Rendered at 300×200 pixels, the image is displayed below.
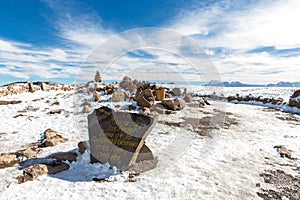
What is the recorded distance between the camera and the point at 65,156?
300 inches

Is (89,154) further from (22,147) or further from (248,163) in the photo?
(248,163)

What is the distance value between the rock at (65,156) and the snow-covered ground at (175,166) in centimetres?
31

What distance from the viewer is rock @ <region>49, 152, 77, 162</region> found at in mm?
7434

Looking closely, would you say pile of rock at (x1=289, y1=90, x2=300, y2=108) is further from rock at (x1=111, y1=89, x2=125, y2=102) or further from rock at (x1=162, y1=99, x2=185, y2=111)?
rock at (x1=111, y1=89, x2=125, y2=102)

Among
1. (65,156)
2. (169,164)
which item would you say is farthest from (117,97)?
(169,164)

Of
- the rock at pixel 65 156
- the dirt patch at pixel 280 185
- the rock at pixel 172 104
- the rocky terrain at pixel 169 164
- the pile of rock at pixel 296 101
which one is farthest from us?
the pile of rock at pixel 296 101

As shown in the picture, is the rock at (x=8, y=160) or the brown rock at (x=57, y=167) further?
the rock at (x=8, y=160)

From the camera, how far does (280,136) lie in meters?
11.2

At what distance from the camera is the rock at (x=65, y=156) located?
7434 mm

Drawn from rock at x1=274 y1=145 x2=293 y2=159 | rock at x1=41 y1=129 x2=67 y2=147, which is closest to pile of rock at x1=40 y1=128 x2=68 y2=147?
rock at x1=41 y1=129 x2=67 y2=147

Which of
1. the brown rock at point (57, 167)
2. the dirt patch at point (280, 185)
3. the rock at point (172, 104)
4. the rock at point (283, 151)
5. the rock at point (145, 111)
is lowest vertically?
the brown rock at point (57, 167)

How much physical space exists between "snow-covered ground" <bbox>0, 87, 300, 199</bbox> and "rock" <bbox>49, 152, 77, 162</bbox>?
315 millimetres

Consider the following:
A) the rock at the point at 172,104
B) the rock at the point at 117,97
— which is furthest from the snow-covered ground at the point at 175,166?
the rock at the point at 117,97

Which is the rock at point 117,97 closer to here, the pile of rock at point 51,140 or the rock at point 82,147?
the pile of rock at point 51,140
